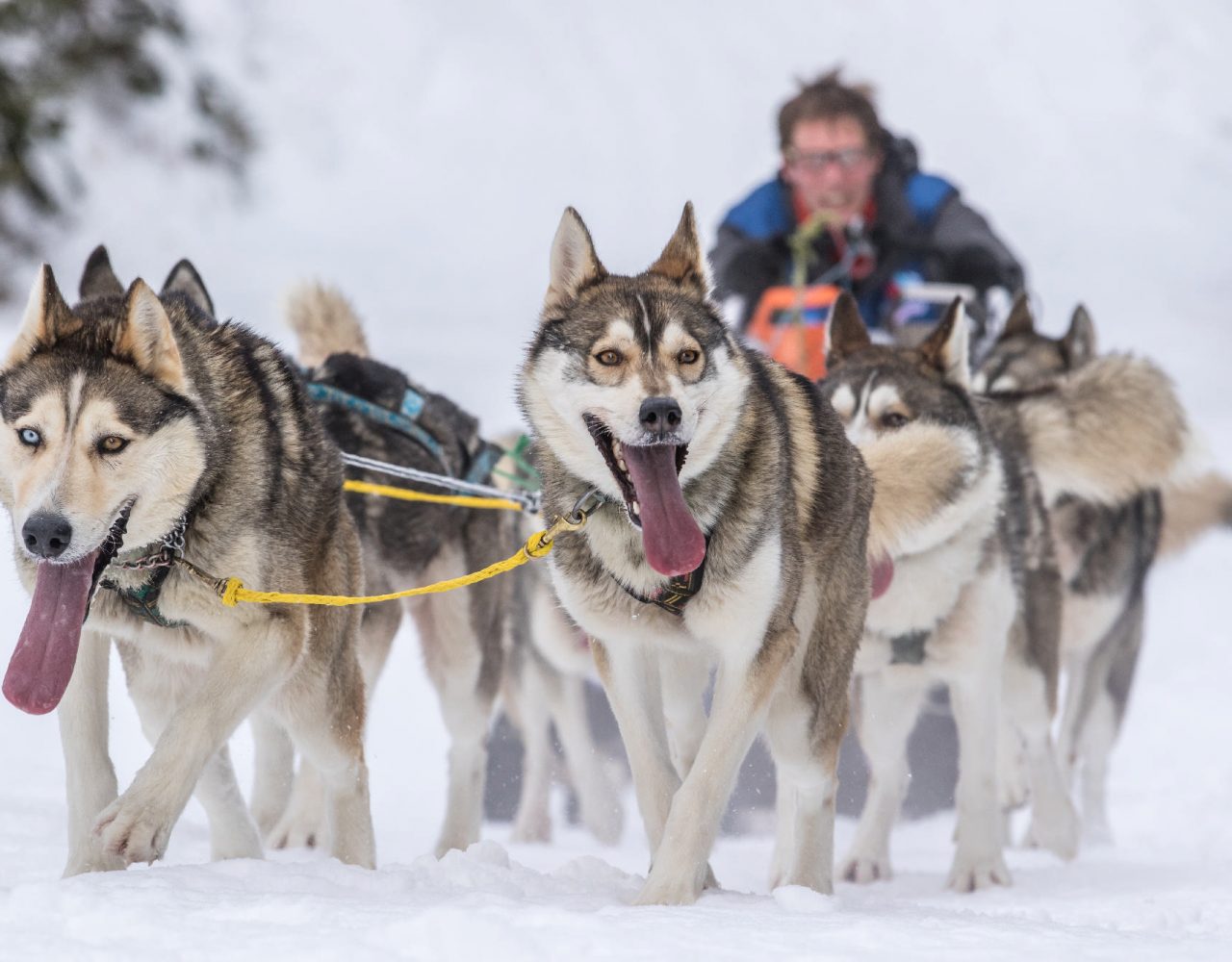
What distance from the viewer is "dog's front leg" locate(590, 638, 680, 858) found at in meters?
2.62

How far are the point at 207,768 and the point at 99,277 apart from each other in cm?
98

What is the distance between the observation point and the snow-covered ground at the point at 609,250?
1.95 m

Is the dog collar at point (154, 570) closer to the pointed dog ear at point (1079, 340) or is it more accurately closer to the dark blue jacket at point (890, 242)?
the dark blue jacket at point (890, 242)

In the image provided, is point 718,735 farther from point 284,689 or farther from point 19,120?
point 19,120

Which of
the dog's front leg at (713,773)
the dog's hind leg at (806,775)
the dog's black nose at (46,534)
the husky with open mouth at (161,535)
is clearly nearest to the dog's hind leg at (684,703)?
the dog's hind leg at (806,775)

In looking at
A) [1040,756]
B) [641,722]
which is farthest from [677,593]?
[1040,756]

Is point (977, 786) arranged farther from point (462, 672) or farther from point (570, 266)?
point (570, 266)

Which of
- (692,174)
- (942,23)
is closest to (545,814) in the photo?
(692,174)

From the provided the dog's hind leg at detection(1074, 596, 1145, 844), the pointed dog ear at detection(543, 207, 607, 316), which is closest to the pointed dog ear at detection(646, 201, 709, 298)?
the pointed dog ear at detection(543, 207, 607, 316)

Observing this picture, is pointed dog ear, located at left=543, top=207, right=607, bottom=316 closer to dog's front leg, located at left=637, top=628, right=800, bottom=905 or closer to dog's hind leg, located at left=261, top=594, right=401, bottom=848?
dog's front leg, located at left=637, top=628, right=800, bottom=905

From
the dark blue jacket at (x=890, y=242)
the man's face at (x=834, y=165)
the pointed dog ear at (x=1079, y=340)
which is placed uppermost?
the man's face at (x=834, y=165)

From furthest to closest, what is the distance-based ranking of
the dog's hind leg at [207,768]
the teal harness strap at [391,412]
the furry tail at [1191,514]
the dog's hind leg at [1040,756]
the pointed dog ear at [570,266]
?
the furry tail at [1191,514]
the dog's hind leg at [1040,756]
the teal harness strap at [391,412]
the dog's hind leg at [207,768]
the pointed dog ear at [570,266]

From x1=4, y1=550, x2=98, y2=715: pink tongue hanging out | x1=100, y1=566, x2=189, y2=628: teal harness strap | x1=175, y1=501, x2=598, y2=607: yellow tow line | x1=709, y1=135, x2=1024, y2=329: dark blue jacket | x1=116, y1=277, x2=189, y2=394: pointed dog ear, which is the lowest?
x1=4, y1=550, x2=98, y2=715: pink tongue hanging out

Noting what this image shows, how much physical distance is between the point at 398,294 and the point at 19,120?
14.6 ft
